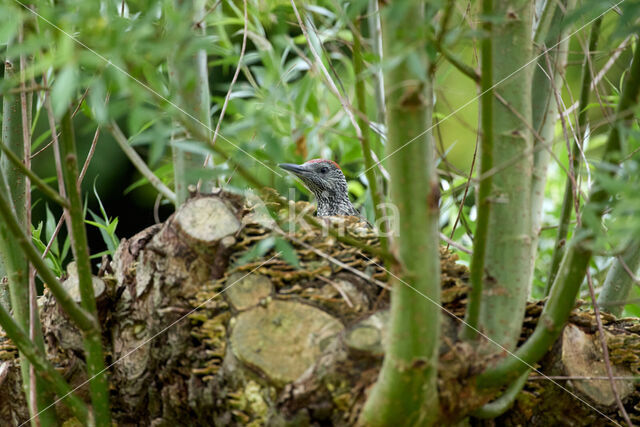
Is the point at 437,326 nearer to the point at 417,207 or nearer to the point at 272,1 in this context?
the point at 417,207

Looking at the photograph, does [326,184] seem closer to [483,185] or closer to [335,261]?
[335,261]

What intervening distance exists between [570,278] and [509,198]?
0.93 feet

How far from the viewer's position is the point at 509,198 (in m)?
1.48

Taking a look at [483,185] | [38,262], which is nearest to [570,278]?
[483,185]

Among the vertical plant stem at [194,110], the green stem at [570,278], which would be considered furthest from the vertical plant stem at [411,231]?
the vertical plant stem at [194,110]

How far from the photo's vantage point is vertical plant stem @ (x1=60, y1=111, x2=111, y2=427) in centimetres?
142

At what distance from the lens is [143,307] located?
1689 millimetres

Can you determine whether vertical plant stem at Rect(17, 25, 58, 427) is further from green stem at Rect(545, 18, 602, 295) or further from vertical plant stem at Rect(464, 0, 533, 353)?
green stem at Rect(545, 18, 602, 295)

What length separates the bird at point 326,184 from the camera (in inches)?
131

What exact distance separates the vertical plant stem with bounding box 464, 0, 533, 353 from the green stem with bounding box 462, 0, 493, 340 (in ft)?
0.31

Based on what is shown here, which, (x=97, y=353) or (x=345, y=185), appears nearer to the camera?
(x=97, y=353)

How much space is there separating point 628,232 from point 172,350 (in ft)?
3.63

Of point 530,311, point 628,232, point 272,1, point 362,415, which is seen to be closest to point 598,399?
point 530,311

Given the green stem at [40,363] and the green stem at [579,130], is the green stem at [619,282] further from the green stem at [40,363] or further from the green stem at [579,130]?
the green stem at [40,363]
